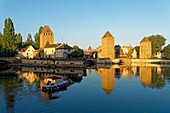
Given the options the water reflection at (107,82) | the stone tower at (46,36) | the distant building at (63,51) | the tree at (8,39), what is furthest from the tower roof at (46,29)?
the water reflection at (107,82)

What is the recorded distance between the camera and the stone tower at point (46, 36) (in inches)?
3922

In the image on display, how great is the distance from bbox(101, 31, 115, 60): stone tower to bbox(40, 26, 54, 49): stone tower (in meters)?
27.9

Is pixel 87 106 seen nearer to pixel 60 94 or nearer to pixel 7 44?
pixel 60 94

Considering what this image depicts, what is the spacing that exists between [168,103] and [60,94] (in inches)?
540

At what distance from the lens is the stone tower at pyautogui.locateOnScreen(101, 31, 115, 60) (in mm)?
98875

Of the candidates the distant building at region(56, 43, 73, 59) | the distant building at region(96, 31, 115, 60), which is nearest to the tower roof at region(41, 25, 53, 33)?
the distant building at region(56, 43, 73, 59)

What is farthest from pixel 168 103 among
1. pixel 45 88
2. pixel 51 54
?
pixel 51 54

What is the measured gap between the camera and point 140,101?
2323 cm

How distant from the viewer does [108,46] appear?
3935 inches

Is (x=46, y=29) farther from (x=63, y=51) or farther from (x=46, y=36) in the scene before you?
(x=63, y=51)

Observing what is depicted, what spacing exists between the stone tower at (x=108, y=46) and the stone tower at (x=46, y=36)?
27.9 m

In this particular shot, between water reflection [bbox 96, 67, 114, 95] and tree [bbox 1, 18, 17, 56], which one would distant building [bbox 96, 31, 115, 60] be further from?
water reflection [bbox 96, 67, 114, 95]

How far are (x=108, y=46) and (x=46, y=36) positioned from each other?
32.6 m

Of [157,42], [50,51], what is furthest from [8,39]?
[157,42]
